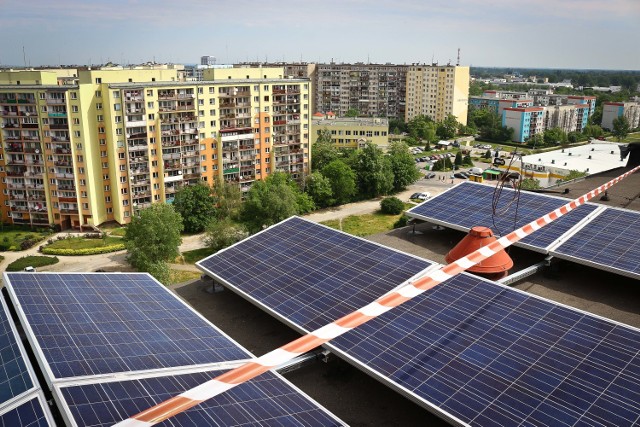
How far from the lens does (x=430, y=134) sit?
9988cm

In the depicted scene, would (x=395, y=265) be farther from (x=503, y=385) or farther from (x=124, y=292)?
(x=124, y=292)

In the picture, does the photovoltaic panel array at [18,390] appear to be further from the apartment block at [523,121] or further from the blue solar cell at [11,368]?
the apartment block at [523,121]

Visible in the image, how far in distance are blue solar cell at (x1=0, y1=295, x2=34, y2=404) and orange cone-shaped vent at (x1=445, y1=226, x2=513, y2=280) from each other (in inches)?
520

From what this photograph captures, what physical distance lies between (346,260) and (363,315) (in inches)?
A: 463

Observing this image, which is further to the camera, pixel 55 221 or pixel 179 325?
pixel 55 221

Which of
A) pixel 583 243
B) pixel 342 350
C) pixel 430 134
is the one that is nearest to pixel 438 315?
pixel 342 350

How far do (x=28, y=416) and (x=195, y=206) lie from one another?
39199 mm

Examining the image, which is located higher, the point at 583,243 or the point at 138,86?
the point at 138,86

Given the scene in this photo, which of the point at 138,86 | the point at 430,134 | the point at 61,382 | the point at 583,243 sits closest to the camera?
the point at 61,382

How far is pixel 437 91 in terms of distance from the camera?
110 m

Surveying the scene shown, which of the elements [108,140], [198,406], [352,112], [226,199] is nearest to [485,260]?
[198,406]

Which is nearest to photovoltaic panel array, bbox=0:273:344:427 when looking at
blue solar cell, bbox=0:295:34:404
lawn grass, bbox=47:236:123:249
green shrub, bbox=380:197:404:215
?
blue solar cell, bbox=0:295:34:404

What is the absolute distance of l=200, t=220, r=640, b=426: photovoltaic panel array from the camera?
12.8 meters

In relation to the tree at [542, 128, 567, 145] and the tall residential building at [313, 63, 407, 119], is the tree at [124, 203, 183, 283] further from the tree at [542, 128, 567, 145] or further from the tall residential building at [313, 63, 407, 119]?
the tree at [542, 128, 567, 145]
